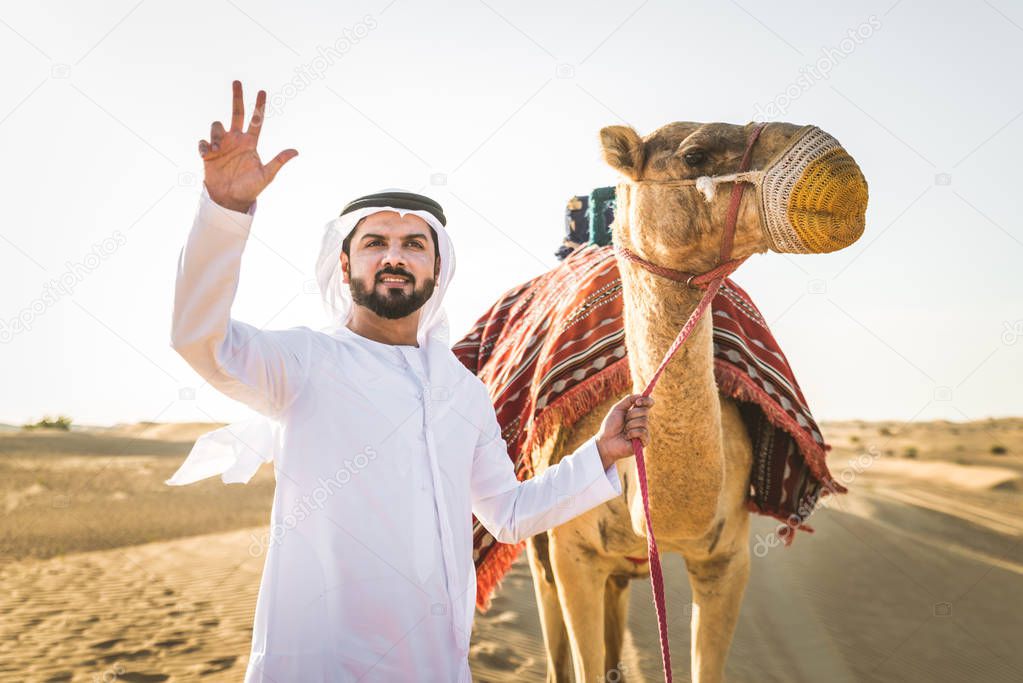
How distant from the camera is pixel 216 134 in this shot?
2.02 m

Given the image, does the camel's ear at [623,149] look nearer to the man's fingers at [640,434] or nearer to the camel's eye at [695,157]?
the camel's eye at [695,157]

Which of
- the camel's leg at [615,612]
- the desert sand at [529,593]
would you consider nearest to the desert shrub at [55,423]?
the desert sand at [529,593]

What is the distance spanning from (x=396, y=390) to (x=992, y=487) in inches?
750

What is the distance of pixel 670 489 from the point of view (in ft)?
9.98

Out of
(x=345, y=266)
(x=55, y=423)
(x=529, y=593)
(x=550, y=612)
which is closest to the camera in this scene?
(x=345, y=266)

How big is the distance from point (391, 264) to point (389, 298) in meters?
0.11

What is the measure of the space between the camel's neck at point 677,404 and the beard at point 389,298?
82cm

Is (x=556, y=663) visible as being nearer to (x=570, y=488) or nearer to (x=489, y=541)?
(x=489, y=541)

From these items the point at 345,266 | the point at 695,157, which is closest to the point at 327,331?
the point at 345,266

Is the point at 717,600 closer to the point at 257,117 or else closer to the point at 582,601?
the point at 582,601

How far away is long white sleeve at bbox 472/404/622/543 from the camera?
269 centimetres

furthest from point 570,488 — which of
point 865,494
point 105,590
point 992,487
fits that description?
point 992,487

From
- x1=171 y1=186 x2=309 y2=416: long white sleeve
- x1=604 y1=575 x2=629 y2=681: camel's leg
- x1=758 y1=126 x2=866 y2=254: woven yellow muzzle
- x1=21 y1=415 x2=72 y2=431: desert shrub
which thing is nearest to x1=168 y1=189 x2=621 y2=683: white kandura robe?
x1=171 y1=186 x2=309 y2=416: long white sleeve

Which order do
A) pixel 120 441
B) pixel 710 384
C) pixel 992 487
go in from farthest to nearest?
pixel 120 441, pixel 992 487, pixel 710 384
